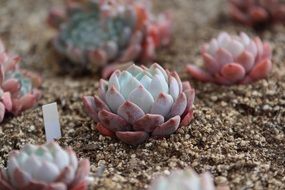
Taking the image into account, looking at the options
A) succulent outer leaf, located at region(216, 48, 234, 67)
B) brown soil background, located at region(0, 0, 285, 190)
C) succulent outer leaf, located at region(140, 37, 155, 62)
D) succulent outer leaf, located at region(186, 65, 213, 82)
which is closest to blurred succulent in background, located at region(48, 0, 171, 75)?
succulent outer leaf, located at region(140, 37, 155, 62)

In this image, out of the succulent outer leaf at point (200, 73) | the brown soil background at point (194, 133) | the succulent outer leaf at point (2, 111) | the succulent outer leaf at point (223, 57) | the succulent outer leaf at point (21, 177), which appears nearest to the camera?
the succulent outer leaf at point (21, 177)

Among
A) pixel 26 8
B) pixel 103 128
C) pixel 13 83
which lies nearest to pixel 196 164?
pixel 103 128

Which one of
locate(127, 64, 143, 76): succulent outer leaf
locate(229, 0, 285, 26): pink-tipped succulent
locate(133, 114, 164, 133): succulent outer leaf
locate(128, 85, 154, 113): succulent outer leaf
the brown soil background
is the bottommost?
the brown soil background

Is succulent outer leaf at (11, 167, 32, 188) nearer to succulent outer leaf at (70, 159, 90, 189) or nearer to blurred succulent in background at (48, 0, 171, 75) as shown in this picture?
succulent outer leaf at (70, 159, 90, 189)

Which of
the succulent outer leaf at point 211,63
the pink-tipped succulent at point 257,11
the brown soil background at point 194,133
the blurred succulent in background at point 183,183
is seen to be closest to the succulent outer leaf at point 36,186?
the brown soil background at point 194,133

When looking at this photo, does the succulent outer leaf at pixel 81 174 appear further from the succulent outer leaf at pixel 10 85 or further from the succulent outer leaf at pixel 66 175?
the succulent outer leaf at pixel 10 85

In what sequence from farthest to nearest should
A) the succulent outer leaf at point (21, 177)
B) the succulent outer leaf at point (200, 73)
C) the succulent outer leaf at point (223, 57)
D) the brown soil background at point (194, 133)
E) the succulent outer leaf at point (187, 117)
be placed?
the succulent outer leaf at point (200, 73)
the succulent outer leaf at point (223, 57)
the succulent outer leaf at point (187, 117)
the brown soil background at point (194, 133)
the succulent outer leaf at point (21, 177)
